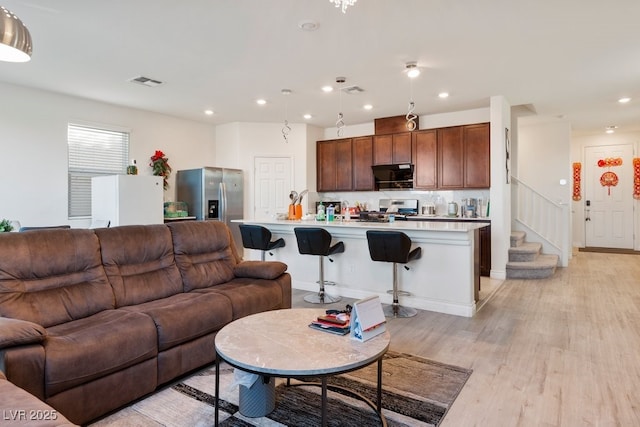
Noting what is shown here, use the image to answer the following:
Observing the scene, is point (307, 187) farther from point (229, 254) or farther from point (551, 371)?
point (551, 371)

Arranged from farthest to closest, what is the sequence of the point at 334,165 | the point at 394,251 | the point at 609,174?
1. the point at 609,174
2. the point at 334,165
3. the point at 394,251

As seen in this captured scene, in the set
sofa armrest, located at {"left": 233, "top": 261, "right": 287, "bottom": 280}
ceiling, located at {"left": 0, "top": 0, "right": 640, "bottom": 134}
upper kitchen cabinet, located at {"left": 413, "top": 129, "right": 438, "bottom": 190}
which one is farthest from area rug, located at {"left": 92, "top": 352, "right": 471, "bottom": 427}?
upper kitchen cabinet, located at {"left": 413, "top": 129, "right": 438, "bottom": 190}

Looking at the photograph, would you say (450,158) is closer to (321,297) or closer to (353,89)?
(353,89)

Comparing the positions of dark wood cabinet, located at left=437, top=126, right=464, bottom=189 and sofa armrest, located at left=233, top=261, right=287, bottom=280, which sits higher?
dark wood cabinet, located at left=437, top=126, right=464, bottom=189

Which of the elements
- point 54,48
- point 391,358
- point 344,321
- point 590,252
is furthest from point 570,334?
point 590,252

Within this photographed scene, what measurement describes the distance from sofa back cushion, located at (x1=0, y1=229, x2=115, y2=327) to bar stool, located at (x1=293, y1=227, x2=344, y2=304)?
216cm

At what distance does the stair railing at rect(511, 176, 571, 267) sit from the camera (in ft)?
21.7

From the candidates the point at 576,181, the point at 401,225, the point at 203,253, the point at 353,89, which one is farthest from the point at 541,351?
the point at 576,181

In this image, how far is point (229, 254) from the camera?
3.65 m

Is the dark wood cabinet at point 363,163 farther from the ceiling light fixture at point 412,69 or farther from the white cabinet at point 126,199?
the white cabinet at point 126,199

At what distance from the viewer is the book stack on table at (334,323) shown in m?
2.10

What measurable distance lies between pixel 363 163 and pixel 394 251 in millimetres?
3710

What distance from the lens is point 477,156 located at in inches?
239

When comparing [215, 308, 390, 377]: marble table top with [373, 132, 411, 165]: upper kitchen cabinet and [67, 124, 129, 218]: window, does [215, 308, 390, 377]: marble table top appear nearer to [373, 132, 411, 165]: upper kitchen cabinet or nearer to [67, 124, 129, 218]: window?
[67, 124, 129, 218]: window
